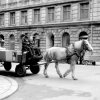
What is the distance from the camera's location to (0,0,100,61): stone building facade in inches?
1148

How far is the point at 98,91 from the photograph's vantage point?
371 inches

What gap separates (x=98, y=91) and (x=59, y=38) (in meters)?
23.1

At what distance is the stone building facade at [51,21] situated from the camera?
2915cm

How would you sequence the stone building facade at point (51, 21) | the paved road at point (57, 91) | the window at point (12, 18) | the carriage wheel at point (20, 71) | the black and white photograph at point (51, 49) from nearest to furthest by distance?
the paved road at point (57, 91) < the black and white photograph at point (51, 49) < the carriage wheel at point (20, 71) < the stone building facade at point (51, 21) < the window at point (12, 18)

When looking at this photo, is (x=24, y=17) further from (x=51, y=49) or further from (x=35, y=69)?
(x=51, y=49)

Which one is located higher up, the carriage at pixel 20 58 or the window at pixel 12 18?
the window at pixel 12 18

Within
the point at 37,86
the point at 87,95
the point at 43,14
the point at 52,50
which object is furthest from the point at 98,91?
the point at 43,14

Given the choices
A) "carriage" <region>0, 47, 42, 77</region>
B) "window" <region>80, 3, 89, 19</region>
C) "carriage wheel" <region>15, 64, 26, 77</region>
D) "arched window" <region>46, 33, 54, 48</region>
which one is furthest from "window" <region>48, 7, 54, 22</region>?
"carriage wheel" <region>15, 64, 26, 77</region>

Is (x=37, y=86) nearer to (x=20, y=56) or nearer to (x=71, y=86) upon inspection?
(x=71, y=86)

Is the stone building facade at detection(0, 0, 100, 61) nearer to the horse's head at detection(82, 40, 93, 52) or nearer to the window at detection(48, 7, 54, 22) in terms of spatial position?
the window at detection(48, 7, 54, 22)

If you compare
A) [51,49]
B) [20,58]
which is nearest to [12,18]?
[20,58]

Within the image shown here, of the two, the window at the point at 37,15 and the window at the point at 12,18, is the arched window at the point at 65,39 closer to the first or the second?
the window at the point at 37,15

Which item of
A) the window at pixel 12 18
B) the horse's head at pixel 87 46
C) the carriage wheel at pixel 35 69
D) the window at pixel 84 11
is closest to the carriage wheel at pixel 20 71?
the carriage wheel at pixel 35 69

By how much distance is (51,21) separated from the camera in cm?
3291
